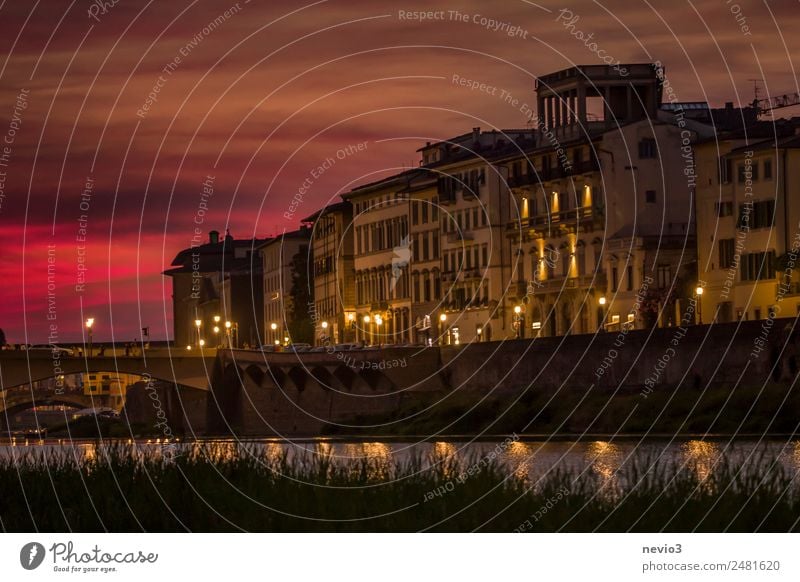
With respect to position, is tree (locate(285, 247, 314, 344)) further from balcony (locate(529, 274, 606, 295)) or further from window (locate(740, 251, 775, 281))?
window (locate(740, 251, 775, 281))

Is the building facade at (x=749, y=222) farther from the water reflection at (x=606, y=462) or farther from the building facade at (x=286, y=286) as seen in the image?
the building facade at (x=286, y=286)

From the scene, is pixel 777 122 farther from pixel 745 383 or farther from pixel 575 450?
pixel 575 450

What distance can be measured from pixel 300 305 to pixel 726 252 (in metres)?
59.2

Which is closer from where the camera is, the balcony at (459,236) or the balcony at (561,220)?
the balcony at (561,220)

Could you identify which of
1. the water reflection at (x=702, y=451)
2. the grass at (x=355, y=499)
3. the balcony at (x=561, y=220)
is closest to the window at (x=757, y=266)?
the balcony at (x=561, y=220)

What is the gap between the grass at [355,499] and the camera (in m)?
26.3

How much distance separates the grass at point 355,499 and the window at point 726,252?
62.5 meters

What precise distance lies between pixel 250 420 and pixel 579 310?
21850 millimetres

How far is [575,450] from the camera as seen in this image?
212ft

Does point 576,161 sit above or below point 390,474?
above

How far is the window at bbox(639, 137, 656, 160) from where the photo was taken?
103481mm

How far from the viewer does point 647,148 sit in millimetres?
104062
